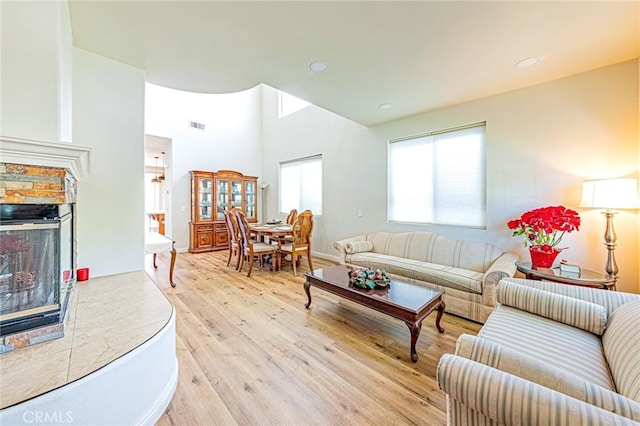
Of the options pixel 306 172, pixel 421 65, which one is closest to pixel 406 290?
pixel 421 65

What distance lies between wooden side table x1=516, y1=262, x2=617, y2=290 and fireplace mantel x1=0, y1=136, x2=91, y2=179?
3.87 metres

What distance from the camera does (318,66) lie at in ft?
8.50

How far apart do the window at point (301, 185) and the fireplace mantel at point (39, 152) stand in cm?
464

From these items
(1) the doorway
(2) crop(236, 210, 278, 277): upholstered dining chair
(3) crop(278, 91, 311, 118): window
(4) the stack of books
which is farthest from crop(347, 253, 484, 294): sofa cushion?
(3) crop(278, 91, 311, 118): window

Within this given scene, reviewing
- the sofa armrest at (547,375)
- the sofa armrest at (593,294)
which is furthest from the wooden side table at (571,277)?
the sofa armrest at (547,375)

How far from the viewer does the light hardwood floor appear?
1.54 meters

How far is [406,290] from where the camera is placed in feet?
8.24

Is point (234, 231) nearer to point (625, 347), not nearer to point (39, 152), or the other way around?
point (39, 152)

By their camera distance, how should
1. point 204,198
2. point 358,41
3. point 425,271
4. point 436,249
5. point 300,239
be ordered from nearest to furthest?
point 358,41, point 425,271, point 436,249, point 300,239, point 204,198

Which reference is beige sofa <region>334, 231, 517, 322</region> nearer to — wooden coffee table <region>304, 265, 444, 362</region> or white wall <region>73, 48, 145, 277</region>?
wooden coffee table <region>304, 265, 444, 362</region>

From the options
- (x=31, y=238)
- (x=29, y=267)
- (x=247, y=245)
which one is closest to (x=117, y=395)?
(x=29, y=267)

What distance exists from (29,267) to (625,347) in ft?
10.7

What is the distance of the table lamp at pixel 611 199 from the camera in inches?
88.2

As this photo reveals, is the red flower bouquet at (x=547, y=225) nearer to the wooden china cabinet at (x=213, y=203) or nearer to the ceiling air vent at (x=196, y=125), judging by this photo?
the wooden china cabinet at (x=213, y=203)
